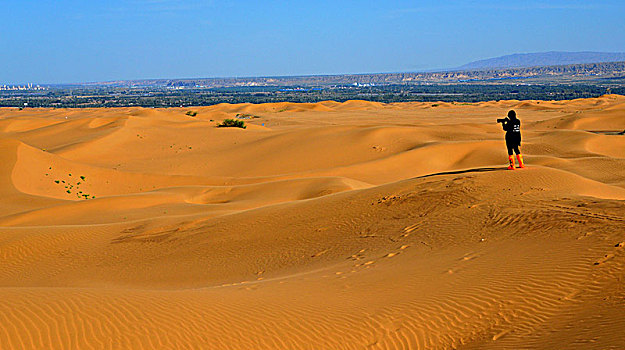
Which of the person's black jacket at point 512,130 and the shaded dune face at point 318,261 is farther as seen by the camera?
the person's black jacket at point 512,130

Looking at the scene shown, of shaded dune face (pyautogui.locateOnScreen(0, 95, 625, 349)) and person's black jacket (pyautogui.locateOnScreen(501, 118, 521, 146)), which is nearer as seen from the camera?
shaded dune face (pyautogui.locateOnScreen(0, 95, 625, 349))

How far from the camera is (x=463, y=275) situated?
774 cm

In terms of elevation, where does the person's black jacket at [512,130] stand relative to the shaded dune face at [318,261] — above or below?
above

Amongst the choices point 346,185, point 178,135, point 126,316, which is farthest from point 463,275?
point 178,135

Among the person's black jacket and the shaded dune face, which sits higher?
the person's black jacket

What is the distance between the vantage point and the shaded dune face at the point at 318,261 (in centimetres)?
602

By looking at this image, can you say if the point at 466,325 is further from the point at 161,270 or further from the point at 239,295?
the point at 161,270

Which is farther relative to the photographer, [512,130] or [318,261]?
[512,130]

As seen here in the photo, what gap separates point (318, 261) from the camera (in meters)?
10.1

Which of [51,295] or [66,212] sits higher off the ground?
[51,295]

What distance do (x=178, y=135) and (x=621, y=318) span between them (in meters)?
35.9

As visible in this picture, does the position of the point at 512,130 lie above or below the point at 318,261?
above

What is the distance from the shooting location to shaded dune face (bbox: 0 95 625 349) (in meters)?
6.02

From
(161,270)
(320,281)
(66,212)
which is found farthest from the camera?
(66,212)
